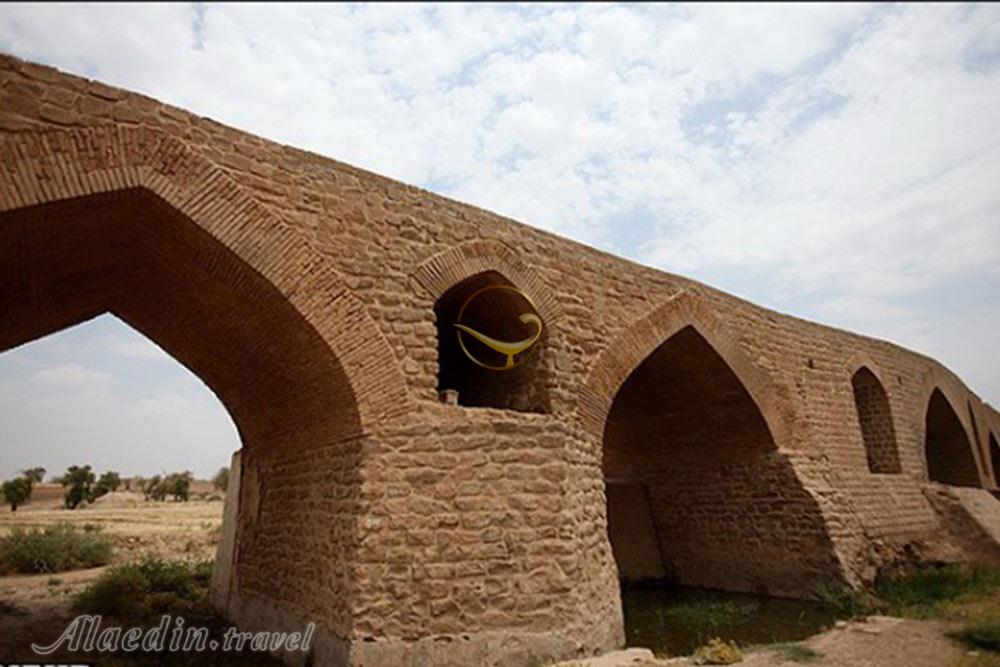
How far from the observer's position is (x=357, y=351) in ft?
17.1

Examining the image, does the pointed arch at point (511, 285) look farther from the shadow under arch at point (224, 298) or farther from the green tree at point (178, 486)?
the green tree at point (178, 486)

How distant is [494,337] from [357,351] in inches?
76.5

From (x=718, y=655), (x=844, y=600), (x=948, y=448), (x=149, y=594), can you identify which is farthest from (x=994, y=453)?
(x=149, y=594)

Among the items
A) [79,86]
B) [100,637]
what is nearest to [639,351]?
[79,86]

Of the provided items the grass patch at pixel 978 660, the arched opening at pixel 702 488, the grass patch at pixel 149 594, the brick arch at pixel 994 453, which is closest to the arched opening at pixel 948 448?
the brick arch at pixel 994 453

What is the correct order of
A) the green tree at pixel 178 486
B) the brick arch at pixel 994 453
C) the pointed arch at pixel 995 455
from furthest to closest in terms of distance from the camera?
the green tree at pixel 178 486 < the pointed arch at pixel 995 455 < the brick arch at pixel 994 453

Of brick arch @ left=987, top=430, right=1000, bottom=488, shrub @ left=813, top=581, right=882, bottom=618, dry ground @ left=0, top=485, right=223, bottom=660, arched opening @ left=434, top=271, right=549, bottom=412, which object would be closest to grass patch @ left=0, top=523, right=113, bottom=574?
dry ground @ left=0, top=485, right=223, bottom=660

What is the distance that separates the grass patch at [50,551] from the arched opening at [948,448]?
17.4 meters

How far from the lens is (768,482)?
8.86 metres

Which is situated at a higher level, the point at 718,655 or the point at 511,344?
the point at 511,344

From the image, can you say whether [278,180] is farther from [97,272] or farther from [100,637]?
[100,637]

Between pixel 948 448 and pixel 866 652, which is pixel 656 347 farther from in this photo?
pixel 948 448

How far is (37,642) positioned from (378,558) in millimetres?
3793

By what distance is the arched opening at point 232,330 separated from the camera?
4.77 m
